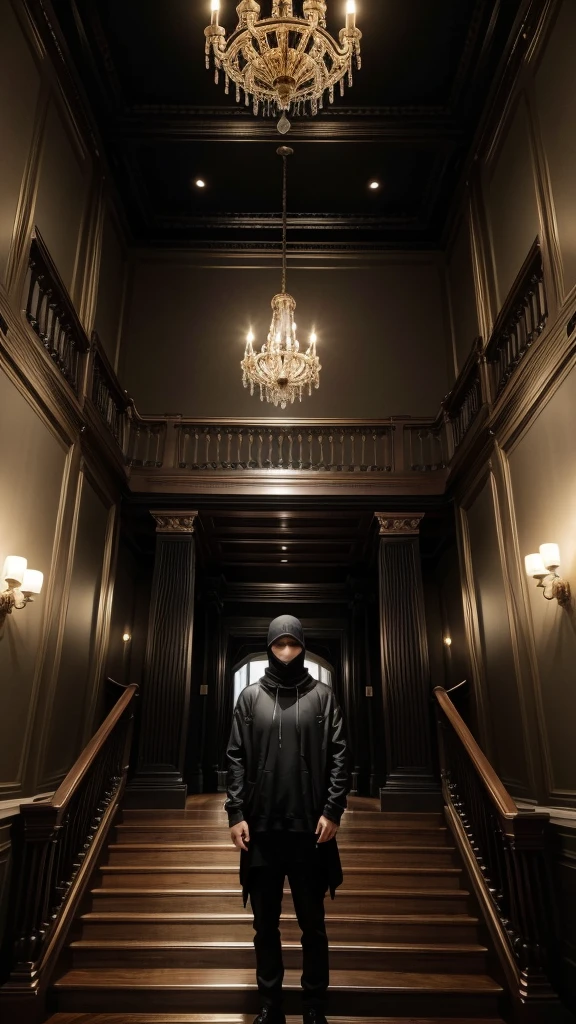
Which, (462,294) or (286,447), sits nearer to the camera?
(462,294)

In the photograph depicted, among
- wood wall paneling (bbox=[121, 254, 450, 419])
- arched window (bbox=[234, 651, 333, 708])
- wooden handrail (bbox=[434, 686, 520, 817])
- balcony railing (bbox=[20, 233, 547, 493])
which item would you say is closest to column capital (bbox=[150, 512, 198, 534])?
balcony railing (bbox=[20, 233, 547, 493])

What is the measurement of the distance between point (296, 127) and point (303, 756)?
7.42 m

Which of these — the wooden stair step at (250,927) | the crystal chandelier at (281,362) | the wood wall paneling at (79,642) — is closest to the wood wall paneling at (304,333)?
the crystal chandelier at (281,362)

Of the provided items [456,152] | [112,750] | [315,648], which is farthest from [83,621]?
[456,152]

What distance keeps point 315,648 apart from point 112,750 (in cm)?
504

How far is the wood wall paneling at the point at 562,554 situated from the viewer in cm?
475

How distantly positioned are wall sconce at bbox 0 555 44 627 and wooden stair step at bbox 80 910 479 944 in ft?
7.11

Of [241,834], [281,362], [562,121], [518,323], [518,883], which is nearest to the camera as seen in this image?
[241,834]

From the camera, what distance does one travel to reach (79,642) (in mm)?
6625

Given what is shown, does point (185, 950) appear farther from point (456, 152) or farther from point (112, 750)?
point (456, 152)

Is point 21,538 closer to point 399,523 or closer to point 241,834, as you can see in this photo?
point 241,834

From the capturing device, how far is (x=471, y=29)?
6957mm

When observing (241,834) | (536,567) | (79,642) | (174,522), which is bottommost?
(241,834)

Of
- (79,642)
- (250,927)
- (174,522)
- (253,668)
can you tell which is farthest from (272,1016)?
(253,668)
